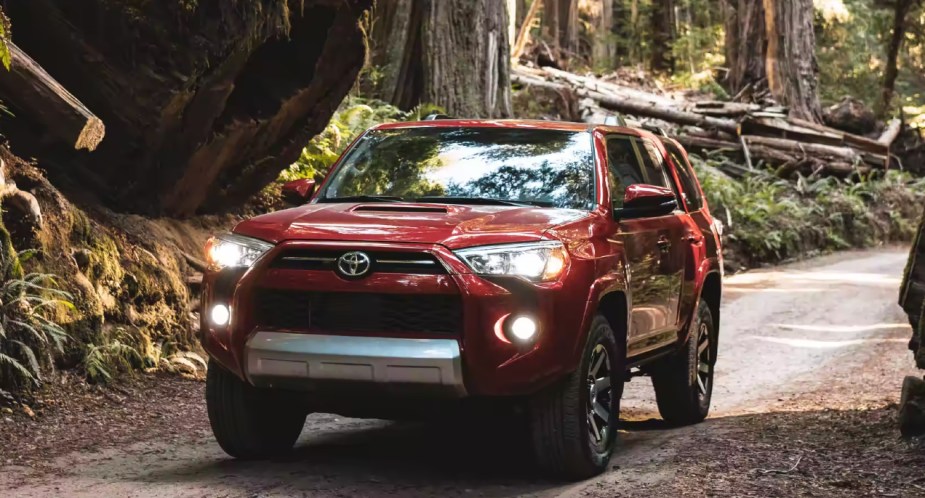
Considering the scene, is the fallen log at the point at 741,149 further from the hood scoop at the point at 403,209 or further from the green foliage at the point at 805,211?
the hood scoop at the point at 403,209

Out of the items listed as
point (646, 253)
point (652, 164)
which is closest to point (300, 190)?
point (646, 253)

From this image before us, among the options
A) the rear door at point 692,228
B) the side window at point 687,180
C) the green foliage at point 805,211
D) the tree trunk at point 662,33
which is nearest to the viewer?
Result: the rear door at point 692,228

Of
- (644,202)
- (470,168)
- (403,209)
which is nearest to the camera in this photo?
(403,209)

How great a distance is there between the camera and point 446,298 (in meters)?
5.66

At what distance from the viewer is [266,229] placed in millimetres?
6082

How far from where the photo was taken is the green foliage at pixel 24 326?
7770 mm

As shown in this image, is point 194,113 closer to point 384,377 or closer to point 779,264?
point 384,377

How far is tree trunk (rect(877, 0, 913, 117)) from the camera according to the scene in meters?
34.6

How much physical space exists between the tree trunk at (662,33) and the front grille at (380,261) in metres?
35.4

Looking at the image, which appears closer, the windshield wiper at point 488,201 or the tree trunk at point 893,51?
the windshield wiper at point 488,201

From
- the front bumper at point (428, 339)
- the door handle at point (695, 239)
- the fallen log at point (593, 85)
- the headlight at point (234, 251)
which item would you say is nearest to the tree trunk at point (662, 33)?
the fallen log at point (593, 85)

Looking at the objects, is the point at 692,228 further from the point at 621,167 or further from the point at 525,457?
the point at 525,457

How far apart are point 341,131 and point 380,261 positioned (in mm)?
10181

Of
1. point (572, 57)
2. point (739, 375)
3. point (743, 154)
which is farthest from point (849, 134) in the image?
point (739, 375)
